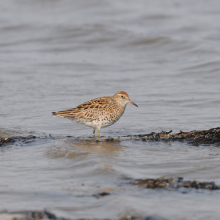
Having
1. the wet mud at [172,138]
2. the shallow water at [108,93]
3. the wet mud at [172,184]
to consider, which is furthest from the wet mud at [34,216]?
the wet mud at [172,138]

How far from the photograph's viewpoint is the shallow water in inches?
207

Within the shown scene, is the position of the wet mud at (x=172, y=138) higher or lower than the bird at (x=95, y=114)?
lower

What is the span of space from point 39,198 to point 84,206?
598 mm

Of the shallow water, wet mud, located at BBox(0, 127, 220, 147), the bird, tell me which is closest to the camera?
the shallow water

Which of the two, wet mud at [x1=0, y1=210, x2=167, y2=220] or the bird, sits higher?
the bird

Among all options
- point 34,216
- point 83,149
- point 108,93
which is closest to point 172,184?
point 34,216

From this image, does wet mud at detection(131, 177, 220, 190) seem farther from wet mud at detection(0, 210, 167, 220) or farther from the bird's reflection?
the bird's reflection

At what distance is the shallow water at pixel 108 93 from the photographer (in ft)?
17.2

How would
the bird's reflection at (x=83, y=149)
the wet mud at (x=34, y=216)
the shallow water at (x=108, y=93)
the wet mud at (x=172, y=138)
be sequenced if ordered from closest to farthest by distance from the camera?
the wet mud at (x=34, y=216), the shallow water at (x=108, y=93), the bird's reflection at (x=83, y=149), the wet mud at (x=172, y=138)

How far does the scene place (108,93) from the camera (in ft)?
39.4

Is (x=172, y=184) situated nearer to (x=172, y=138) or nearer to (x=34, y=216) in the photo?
(x=34, y=216)

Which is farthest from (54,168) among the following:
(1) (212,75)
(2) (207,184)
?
(1) (212,75)

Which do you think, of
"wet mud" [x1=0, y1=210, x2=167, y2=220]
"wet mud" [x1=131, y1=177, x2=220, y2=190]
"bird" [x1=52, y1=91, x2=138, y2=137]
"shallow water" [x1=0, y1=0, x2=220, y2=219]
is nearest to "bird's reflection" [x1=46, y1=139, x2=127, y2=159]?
"shallow water" [x1=0, y1=0, x2=220, y2=219]

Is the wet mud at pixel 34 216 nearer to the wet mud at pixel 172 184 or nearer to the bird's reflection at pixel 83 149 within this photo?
the wet mud at pixel 172 184
